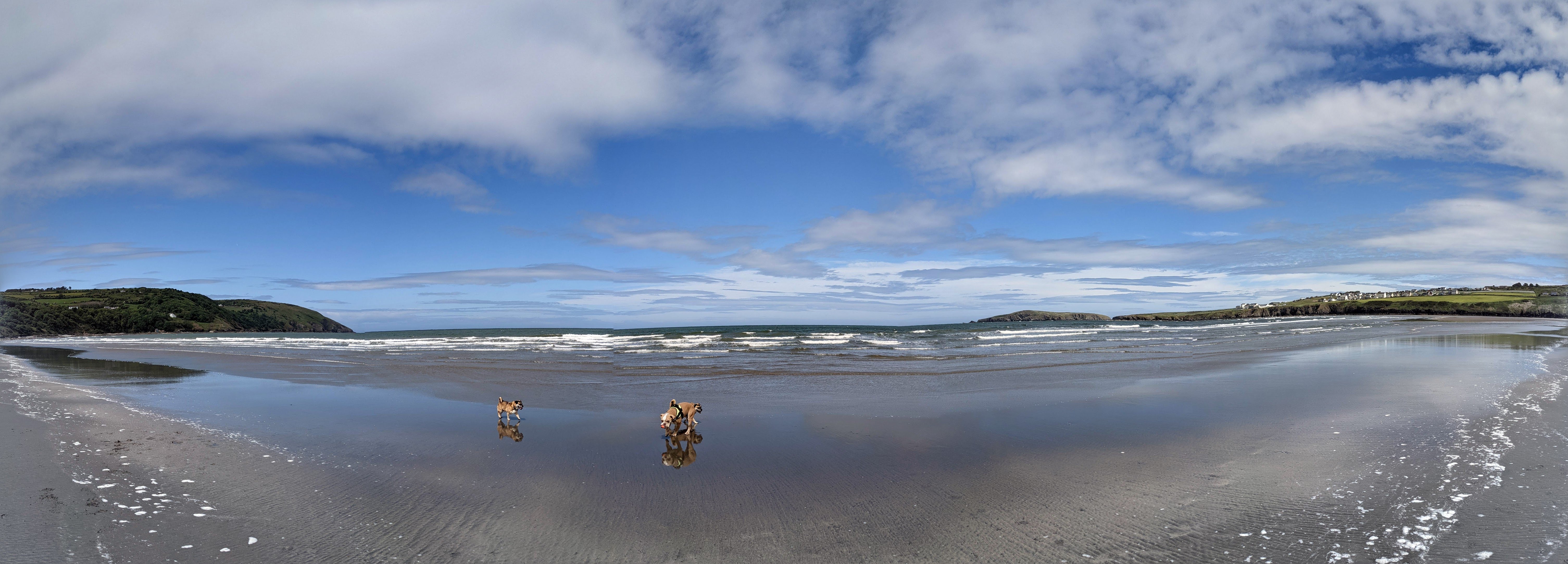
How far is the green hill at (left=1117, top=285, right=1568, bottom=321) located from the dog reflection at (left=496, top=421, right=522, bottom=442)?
11126cm

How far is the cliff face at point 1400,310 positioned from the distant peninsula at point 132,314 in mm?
164902

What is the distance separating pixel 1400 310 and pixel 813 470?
422ft

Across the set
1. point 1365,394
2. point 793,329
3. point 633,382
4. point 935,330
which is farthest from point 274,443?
point 793,329

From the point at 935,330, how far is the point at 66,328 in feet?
353

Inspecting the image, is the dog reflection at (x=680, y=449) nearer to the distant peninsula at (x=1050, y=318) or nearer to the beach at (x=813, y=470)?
the beach at (x=813, y=470)

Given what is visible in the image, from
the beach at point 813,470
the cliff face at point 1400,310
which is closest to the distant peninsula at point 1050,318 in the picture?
the cliff face at point 1400,310

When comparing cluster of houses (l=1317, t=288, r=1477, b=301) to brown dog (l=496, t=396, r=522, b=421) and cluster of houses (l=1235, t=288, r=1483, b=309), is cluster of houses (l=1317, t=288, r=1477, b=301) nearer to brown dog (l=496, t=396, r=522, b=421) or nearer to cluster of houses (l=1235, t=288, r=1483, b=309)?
cluster of houses (l=1235, t=288, r=1483, b=309)

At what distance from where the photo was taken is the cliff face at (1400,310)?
78.4 meters

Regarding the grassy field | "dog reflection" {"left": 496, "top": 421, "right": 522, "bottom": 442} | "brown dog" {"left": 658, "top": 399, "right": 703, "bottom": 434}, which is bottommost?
"dog reflection" {"left": 496, "top": 421, "right": 522, "bottom": 442}

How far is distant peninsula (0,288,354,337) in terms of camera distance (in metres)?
76.1

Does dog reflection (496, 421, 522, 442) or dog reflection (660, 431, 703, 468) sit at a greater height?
dog reflection (496, 421, 522, 442)

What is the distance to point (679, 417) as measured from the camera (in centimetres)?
909

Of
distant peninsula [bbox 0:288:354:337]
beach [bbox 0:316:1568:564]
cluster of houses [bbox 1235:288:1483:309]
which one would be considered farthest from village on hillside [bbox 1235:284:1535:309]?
distant peninsula [bbox 0:288:354:337]

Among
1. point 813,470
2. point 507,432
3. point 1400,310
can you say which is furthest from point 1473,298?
point 507,432
